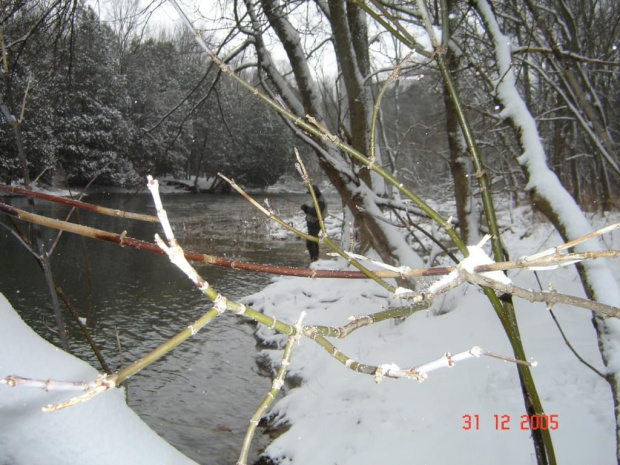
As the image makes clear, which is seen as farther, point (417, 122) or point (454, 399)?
point (417, 122)

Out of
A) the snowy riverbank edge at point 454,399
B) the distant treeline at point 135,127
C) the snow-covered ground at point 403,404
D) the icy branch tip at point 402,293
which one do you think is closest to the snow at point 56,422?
the snow-covered ground at point 403,404

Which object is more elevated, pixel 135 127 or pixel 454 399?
pixel 135 127

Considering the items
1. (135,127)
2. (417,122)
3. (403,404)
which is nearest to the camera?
(403,404)

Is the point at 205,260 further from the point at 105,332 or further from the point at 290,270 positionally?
the point at 105,332

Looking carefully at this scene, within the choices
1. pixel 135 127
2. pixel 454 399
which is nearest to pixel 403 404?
pixel 454 399

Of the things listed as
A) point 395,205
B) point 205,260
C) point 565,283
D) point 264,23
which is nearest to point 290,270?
point 205,260

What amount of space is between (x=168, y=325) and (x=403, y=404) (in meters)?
4.49

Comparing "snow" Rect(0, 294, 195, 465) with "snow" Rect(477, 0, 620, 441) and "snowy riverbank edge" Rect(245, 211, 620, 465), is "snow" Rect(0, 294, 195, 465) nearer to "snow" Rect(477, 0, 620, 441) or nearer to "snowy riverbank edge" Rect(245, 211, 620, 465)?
"snow" Rect(477, 0, 620, 441)

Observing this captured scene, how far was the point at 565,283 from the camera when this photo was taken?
18.2 feet

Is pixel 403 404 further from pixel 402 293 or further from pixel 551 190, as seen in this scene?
pixel 402 293

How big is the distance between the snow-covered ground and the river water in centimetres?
60

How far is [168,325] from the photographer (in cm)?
715

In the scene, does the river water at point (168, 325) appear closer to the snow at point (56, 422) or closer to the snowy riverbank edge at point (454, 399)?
the snowy riverbank edge at point (454, 399)

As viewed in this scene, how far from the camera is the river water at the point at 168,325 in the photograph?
4535mm
